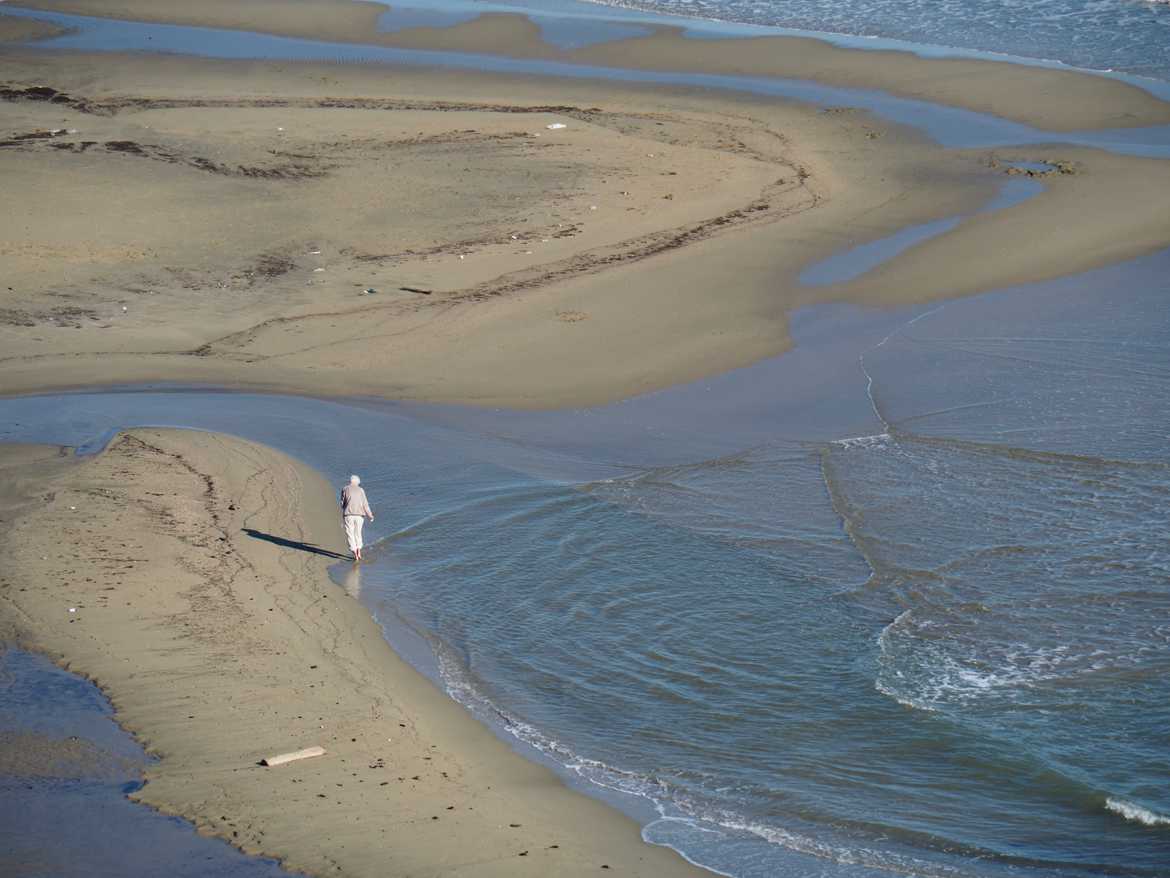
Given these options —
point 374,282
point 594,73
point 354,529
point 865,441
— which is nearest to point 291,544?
point 354,529

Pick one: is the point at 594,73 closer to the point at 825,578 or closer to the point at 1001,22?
the point at 1001,22

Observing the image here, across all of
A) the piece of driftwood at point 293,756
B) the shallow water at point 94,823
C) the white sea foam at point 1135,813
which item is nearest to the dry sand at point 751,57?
the white sea foam at point 1135,813

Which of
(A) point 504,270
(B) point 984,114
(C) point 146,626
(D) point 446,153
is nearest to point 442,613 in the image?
(C) point 146,626

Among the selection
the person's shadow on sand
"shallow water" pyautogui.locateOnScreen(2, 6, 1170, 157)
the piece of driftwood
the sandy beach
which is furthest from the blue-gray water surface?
"shallow water" pyautogui.locateOnScreen(2, 6, 1170, 157)

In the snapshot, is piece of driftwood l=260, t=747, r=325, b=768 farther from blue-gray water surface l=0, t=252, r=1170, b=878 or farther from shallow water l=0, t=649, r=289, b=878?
blue-gray water surface l=0, t=252, r=1170, b=878

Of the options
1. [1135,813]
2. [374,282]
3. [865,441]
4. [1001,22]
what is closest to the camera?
[1135,813]
